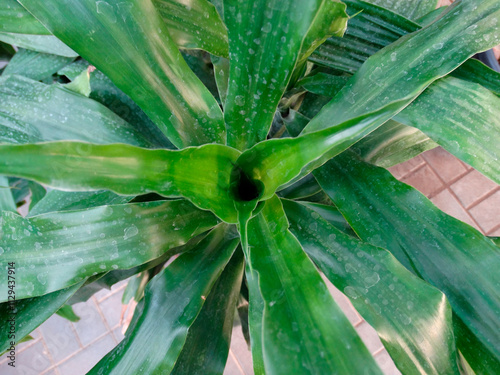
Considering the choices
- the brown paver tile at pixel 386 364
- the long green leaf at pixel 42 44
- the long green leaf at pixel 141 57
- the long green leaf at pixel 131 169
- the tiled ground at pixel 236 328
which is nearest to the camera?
the long green leaf at pixel 131 169

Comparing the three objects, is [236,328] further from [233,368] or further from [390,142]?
[390,142]

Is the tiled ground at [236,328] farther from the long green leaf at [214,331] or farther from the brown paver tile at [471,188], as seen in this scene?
the long green leaf at [214,331]

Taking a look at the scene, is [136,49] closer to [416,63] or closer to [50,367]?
[416,63]

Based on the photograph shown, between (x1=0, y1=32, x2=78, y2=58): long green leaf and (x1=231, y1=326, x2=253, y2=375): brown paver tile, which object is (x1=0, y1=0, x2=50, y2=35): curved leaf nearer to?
(x1=0, y1=32, x2=78, y2=58): long green leaf

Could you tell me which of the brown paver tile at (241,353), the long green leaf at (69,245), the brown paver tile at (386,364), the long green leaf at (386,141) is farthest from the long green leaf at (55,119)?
the brown paver tile at (386,364)

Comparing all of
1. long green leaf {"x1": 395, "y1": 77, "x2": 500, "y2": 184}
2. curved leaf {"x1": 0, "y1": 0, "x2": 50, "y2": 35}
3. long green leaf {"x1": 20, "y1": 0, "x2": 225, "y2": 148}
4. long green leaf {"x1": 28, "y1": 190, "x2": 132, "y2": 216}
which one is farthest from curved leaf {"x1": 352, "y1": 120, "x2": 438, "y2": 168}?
curved leaf {"x1": 0, "y1": 0, "x2": 50, "y2": 35}

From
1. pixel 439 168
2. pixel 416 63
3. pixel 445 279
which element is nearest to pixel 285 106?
pixel 416 63
